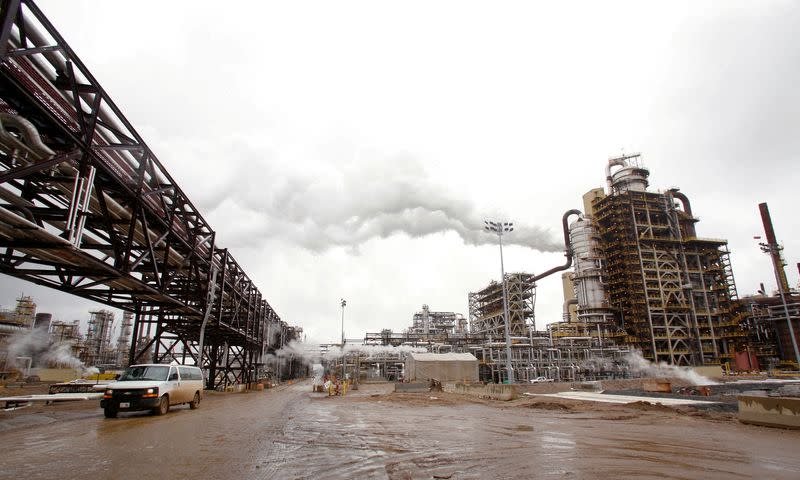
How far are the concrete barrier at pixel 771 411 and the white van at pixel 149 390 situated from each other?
19221 millimetres

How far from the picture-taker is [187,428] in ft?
36.3

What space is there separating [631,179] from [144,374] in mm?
77834

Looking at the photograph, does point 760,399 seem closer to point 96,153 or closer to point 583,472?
point 583,472

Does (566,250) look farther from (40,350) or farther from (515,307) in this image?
(40,350)

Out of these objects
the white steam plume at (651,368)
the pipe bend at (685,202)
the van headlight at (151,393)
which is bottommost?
the white steam plume at (651,368)

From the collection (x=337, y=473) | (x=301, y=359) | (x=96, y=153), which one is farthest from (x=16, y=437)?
(x=301, y=359)

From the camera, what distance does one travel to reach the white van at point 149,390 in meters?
13.4

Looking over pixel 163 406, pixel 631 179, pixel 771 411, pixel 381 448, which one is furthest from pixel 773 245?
pixel 163 406

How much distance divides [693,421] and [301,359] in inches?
3098

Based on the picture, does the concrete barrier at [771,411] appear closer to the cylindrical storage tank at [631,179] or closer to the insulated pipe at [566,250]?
Result: the insulated pipe at [566,250]

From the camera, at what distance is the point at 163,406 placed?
47.5 ft

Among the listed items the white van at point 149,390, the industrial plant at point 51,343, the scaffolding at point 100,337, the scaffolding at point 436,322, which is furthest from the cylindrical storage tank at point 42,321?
the white van at point 149,390

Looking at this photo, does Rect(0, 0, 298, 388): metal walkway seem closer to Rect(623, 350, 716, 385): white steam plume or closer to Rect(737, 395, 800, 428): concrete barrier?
Rect(737, 395, 800, 428): concrete barrier

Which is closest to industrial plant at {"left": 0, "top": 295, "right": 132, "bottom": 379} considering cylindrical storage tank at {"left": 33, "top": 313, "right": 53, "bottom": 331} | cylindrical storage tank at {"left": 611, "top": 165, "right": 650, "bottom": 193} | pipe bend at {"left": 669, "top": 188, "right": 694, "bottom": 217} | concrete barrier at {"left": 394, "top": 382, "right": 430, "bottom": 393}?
cylindrical storage tank at {"left": 33, "top": 313, "right": 53, "bottom": 331}
